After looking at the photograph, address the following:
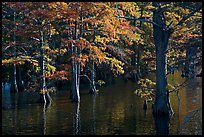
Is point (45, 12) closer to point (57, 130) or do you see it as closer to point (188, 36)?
point (188, 36)

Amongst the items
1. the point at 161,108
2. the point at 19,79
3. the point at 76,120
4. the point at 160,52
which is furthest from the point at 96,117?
the point at 19,79

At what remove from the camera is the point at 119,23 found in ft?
115

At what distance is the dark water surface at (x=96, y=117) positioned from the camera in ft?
66.7

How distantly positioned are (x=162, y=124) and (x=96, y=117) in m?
4.40

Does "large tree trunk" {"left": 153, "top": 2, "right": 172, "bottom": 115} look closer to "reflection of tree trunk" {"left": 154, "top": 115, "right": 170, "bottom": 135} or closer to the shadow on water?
"reflection of tree trunk" {"left": 154, "top": 115, "right": 170, "bottom": 135}

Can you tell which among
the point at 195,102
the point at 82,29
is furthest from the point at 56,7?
the point at 195,102

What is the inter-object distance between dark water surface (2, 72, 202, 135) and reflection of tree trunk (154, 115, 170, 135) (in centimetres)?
22

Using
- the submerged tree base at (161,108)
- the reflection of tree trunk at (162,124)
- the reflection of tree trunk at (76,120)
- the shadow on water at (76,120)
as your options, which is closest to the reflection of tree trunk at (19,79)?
the shadow on water at (76,120)

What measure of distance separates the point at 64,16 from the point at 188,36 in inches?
384

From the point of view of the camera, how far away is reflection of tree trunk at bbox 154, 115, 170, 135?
65.2ft

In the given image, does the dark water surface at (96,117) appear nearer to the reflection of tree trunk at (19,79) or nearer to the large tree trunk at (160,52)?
the large tree trunk at (160,52)

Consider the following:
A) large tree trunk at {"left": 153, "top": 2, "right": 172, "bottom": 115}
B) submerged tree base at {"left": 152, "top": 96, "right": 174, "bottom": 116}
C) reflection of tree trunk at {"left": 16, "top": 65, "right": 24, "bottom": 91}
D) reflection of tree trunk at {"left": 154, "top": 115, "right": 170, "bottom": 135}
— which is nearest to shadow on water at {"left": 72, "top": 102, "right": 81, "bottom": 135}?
reflection of tree trunk at {"left": 154, "top": 115, "right": 170, "bottom": 135}

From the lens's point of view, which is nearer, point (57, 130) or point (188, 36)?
point (57, 130)

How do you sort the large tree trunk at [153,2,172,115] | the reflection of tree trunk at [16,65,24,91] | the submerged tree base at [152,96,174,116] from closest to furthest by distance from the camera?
1. the submerged tree base at [152,96,174,116]
2. the large tree trunk at [153,2,172,115]
3. the reflection of tree trunk at [16,65,24,91]
